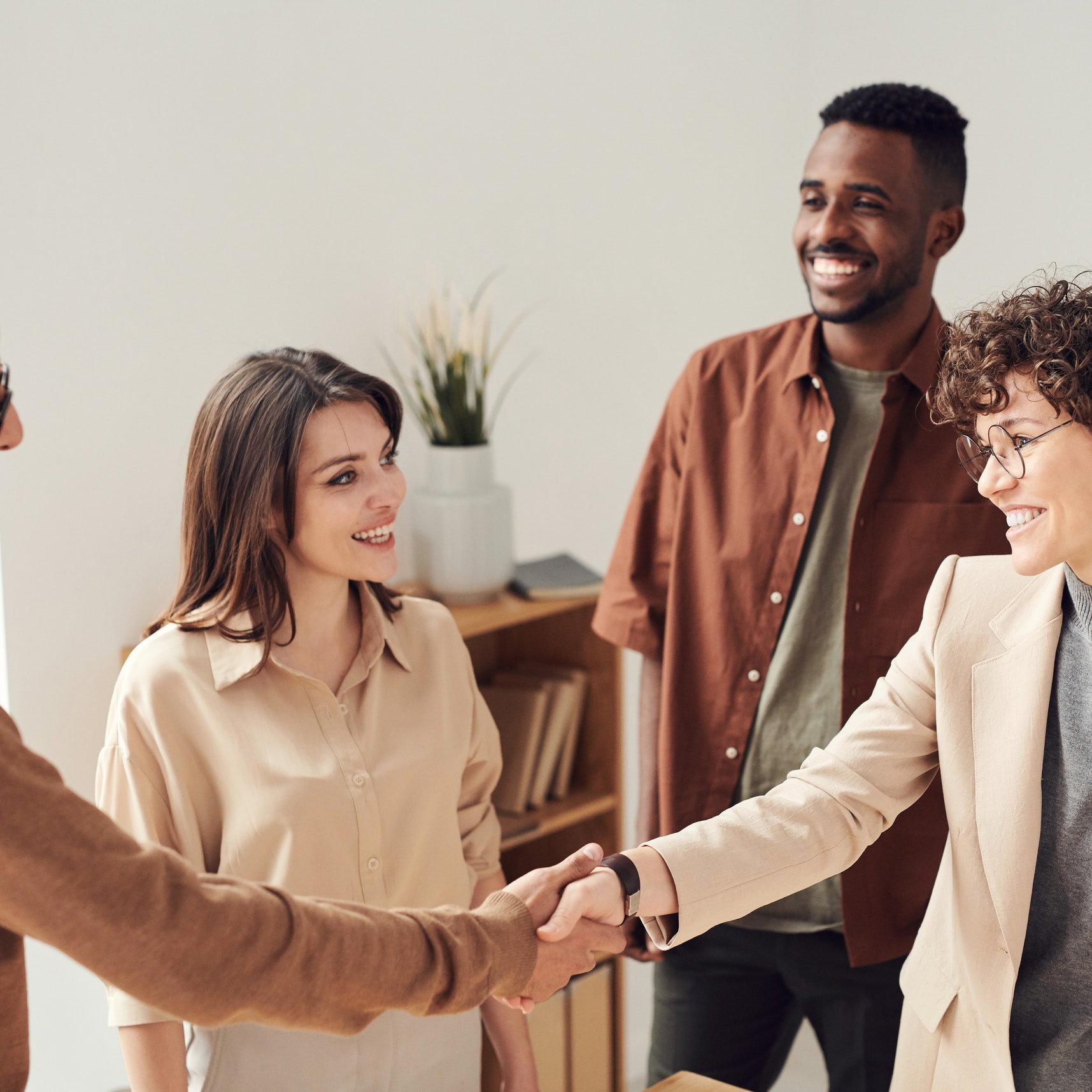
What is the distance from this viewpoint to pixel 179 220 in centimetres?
250

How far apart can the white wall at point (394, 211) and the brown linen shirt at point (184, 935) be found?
48.0 inches

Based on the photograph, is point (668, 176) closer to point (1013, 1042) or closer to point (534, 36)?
point (534, 36)

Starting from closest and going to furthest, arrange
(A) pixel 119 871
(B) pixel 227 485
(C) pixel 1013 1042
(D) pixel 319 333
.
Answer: (A) pixel 119 871 < (C) pixel 1013 1042 < (B) pixel 227 485 < (D) pixel 319 333

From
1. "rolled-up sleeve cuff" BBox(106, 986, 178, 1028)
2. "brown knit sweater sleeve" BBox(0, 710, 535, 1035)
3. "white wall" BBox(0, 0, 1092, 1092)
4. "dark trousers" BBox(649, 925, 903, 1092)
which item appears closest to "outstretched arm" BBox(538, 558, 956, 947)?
"brown knit sweater sleeve" BBox(0, 710, 535, 1035)

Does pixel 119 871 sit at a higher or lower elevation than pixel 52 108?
lower

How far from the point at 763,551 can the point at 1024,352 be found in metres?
0.70

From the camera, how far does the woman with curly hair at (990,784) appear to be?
4.80 ft

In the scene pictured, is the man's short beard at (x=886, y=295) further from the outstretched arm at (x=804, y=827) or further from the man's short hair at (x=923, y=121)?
the outstretched arm at (x=804, y=827)

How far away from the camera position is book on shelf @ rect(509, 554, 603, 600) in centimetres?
285

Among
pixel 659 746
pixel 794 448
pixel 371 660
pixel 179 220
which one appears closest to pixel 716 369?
pixel 794 448

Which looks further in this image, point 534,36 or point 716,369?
point 534,36

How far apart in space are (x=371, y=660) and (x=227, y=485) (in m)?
0.32

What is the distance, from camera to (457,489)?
2.77 metres

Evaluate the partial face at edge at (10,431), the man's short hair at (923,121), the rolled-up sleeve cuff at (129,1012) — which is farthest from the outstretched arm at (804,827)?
the partial face at edge at (10,431)
